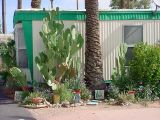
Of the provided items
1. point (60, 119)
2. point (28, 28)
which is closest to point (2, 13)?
point (28, 28)

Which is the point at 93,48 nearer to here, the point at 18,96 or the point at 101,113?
the point at 18,96

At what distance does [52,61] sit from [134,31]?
12.0 feet

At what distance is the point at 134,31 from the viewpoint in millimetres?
16172

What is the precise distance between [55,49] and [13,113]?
111 inches

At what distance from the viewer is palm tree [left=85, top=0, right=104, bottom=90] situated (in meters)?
14.9

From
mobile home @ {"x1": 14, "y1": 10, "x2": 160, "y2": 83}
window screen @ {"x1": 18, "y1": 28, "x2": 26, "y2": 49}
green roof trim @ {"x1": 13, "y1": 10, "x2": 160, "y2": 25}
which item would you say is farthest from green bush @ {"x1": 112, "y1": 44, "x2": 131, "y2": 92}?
window screen @ {"x1": 18, "y1": 28, "x2": 26, "y2": 49}

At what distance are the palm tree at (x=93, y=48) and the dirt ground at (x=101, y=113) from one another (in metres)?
1.29

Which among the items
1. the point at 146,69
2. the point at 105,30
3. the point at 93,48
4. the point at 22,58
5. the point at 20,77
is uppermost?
the point at 105,30

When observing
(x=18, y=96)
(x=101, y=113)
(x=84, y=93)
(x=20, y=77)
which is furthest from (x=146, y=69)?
(x=18, y=96)

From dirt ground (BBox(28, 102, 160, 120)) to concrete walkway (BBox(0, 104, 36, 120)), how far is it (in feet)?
0.75

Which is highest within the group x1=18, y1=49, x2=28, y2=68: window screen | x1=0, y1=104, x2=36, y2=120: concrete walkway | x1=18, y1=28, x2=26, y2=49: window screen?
x1=18, y1=28, x2=26, y2=49: window screen

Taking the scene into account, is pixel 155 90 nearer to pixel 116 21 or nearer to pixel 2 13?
pixel 116 21

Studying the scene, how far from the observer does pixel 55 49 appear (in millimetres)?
14164

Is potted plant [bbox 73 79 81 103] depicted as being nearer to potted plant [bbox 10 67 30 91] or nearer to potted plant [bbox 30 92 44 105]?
potted plant [bbox 30 92 44 105]
